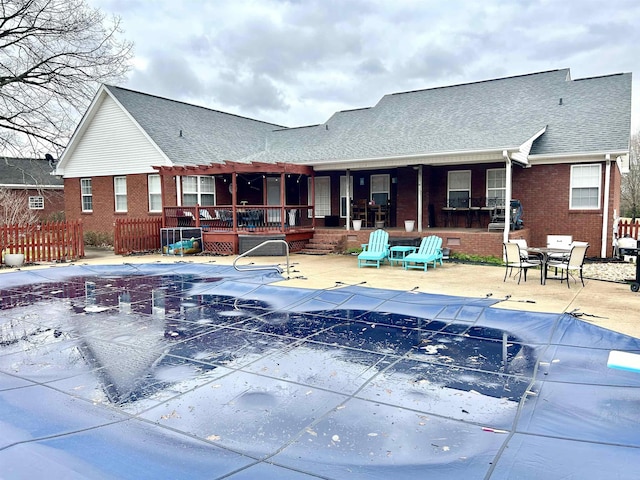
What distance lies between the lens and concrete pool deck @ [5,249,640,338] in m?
7.32

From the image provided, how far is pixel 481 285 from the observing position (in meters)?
9.73

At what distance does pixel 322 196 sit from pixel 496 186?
6.83 meters

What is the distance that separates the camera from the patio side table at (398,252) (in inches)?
520

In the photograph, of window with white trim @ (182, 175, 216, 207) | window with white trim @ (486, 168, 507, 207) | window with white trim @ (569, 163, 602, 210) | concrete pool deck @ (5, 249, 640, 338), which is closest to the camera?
concrete pool deck @ (5, 249, 640, 338)

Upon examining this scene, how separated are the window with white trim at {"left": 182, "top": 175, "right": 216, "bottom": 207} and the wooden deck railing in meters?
4.31

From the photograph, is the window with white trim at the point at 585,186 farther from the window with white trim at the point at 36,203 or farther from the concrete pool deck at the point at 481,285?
the window with white trim at the point at 36,203

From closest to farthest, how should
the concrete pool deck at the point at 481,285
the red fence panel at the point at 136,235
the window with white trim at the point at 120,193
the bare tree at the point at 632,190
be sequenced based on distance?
the concrete pool deck at the point at 481,285, the red fence panel at the point at 136,235, the window with white trim at the point at 120,193, the bare tree at the point at 632,190

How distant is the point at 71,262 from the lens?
14703mm

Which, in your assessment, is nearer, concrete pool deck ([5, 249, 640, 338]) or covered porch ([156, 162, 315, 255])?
concrete pool deck ([5, 249, 640, 338])

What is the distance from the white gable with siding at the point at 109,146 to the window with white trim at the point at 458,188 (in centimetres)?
1068

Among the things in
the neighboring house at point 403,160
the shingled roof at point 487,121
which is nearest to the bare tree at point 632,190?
the shingled roof at point 487,121

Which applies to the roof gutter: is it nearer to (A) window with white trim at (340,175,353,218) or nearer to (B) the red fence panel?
(A) window with white trim at (340,175,353,218)

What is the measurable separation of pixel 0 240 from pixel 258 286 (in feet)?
30.9

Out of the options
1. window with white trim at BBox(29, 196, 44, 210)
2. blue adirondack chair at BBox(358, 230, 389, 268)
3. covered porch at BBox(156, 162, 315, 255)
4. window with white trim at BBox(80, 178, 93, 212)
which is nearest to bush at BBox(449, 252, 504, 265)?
blue adirondack chair at BBox(358, 230, 389, 268)
